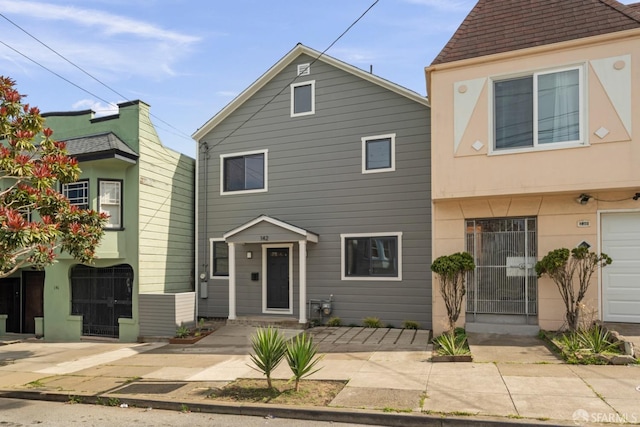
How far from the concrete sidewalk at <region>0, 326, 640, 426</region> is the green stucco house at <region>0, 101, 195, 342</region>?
1570mm

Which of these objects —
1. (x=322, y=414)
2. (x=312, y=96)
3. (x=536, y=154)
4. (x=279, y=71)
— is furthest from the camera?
(x=279, y=71)

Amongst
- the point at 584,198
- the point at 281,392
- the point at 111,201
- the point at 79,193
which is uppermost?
the point at 79,193

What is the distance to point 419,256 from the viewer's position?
40.1 feet

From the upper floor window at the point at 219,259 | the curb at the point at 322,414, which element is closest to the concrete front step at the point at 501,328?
the curb at the point at 322,414

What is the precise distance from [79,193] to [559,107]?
12969 mm

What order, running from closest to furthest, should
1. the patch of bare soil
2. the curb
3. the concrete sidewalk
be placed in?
the curb < the concrete sidewalk < the patch of bare soil

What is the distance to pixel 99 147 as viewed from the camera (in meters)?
13.1

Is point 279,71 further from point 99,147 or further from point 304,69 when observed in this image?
point 99,147

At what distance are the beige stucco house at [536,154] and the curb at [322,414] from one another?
5032 mm

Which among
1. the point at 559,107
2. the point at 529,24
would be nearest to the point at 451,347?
the point at 559,107

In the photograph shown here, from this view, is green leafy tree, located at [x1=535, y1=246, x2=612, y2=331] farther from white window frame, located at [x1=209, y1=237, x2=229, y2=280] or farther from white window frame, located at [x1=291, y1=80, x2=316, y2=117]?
white window frame, located at [x1=209, y1=237, x2=229, y2=280]

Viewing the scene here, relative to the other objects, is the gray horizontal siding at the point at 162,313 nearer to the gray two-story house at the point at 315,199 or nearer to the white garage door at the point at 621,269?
the gray two-story house at the point at 315,199

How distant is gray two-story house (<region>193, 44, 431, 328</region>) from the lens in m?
12.5

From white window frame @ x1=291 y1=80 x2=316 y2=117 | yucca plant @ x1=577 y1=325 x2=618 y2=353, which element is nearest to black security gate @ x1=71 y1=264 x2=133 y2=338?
white window frame @ x1=291 y1=80 x2=316 y2=117
